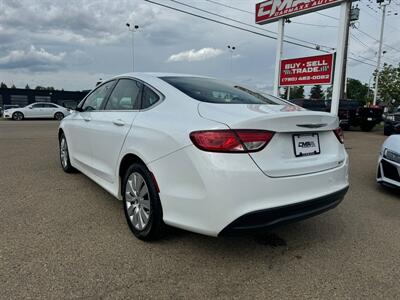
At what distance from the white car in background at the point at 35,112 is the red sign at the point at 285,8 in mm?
16649

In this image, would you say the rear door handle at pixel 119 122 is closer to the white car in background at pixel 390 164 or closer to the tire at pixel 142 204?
the tire at pixel 142 204

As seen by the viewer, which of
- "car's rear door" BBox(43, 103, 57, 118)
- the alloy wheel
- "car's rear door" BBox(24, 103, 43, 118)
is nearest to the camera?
the alloy wheel

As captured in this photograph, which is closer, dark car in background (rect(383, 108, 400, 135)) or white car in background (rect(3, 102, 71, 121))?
dark car in background (rect(383, 108, 400, 135))

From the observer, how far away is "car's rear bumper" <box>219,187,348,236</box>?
2459mm

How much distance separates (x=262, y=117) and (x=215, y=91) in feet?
3.08

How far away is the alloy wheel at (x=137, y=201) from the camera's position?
3090mm

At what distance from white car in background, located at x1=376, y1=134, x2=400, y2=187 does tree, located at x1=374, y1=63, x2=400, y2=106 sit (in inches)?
1539

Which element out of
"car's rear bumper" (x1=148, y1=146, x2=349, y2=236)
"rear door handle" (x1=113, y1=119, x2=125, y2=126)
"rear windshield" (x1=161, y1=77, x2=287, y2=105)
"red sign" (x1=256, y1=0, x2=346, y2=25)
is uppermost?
"red sign" (x1=256, y1=0, x2=346, y2=25)

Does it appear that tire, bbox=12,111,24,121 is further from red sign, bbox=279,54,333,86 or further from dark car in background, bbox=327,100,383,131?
dark car in background, bbox=327,100,383,131

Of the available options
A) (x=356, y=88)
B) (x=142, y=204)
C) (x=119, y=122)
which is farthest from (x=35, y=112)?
(x=356, y=88)

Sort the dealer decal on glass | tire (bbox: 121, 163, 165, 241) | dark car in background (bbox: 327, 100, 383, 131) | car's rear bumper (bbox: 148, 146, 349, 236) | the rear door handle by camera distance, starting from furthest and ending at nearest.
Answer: dark car in background (bbox: 327, 100, 383, 131) < the rear door handle < tire (bbox: 121, 163, 165, 241) < the dealer decal on glass < car's rear bumper (bbox: 148, 146, 349, 236)

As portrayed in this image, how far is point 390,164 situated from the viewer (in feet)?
15.8

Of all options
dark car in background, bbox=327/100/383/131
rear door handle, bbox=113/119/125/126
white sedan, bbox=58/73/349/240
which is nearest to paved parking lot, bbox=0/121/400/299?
white sedan, bbox=58/73/349/240

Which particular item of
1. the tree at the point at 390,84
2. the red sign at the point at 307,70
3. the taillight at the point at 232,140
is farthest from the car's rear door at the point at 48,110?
the tree at the point at 390,84
